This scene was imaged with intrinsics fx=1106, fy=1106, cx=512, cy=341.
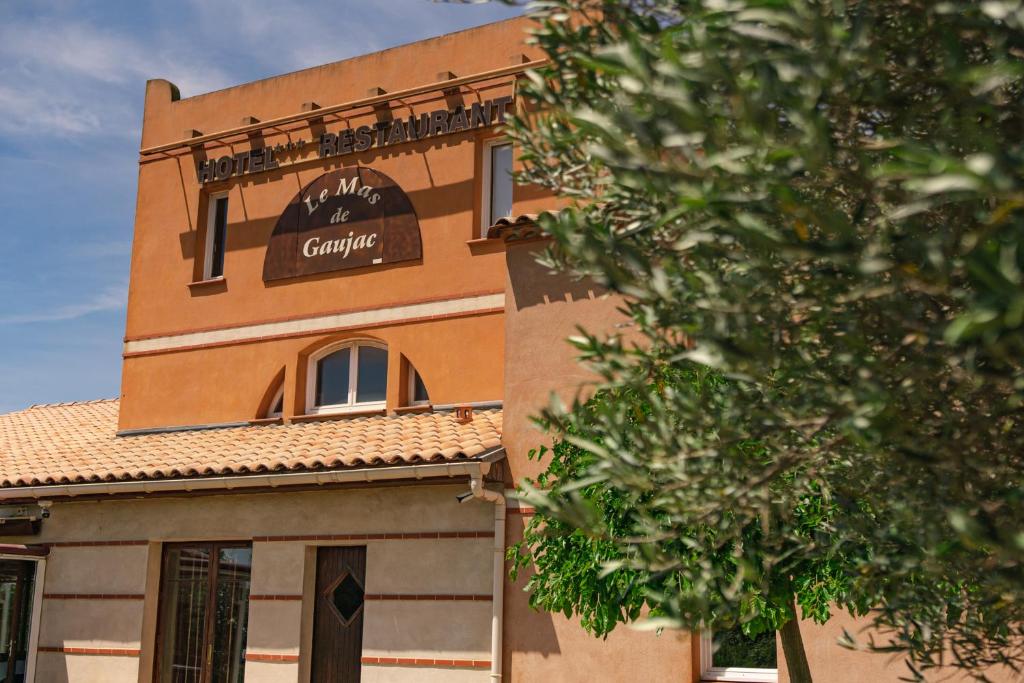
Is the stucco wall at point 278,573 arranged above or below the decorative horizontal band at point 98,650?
above

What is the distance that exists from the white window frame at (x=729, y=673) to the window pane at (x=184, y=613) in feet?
21.5

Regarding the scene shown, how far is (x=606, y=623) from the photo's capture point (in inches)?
346

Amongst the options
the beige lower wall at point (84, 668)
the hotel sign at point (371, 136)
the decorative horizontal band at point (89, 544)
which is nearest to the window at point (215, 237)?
the hotel sign at point (371, 136)

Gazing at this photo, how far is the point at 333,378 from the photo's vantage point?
1484cm

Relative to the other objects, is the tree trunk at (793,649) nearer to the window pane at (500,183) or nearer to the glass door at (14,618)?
the window pane at (500,183)

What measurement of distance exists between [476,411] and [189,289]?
Result: 5.31 metres

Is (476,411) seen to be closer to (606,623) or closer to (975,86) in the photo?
(606,623)

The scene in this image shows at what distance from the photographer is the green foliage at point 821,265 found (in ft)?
9.96

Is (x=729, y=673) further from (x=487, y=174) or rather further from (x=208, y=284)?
(x=208, y=284)

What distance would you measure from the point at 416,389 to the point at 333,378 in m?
1.33

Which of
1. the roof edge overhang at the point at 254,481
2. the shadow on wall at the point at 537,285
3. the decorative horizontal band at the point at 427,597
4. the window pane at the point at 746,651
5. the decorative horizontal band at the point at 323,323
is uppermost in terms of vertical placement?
the decorative horizontal band at the point at 323,323

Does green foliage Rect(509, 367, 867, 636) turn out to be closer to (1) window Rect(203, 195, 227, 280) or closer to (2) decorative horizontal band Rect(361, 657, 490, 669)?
(2) decorative horizontal band Rect(361, 657, 490, 669)

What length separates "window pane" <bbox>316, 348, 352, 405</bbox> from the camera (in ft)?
48.3

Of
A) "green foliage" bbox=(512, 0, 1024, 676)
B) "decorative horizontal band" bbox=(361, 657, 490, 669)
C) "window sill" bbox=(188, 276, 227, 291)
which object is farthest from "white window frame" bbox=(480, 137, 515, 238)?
"green foliage" bbox=(512, 0, 1024, 676)
